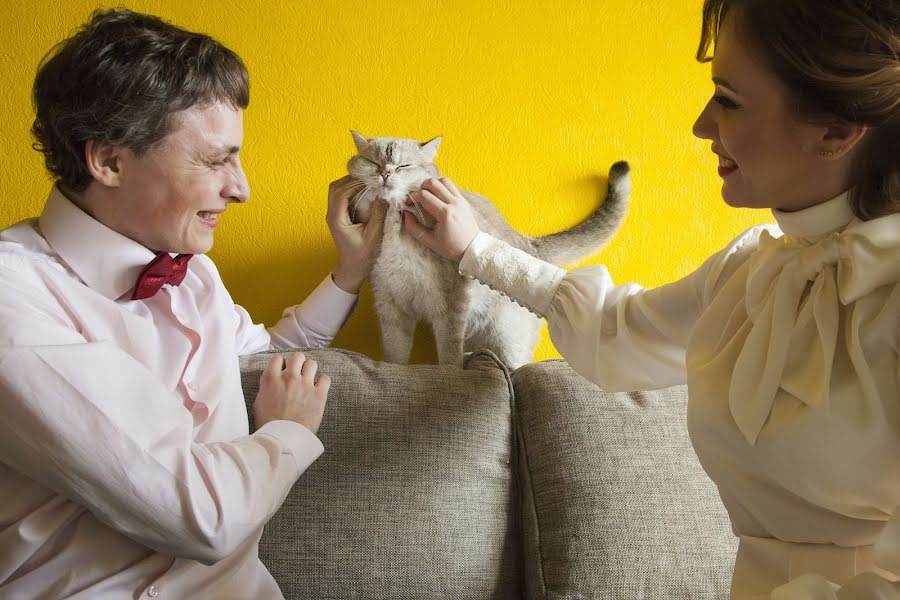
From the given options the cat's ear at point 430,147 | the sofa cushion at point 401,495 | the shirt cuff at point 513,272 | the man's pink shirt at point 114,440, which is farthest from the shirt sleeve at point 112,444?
the cat's ear at point 430,147

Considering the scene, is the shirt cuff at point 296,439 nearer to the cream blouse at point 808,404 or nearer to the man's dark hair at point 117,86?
the man's dark hair at point 117,86

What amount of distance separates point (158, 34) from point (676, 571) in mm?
1172

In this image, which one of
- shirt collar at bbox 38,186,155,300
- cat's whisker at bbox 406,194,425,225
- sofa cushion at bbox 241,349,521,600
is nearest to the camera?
shirt collar at bbox 38,186,155,300

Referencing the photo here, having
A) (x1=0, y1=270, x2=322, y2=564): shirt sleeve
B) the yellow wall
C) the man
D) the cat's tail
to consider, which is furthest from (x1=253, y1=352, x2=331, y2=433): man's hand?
the cat's tail

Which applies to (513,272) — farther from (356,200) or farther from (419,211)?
(356,200)

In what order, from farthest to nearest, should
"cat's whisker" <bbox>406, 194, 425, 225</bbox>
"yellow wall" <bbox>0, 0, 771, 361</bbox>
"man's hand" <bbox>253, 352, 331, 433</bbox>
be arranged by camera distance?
"yellow wall" <bbox>0, 0, 771, 361</bbox> < "cat's whisker" <bbox>406, 194, 425, 225</bbox> < "man's hand" <bbox>253, 352, 331, 433</bbox>

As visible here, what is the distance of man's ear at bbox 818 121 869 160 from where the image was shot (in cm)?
85

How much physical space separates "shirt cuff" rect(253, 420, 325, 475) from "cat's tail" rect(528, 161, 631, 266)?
788 mm

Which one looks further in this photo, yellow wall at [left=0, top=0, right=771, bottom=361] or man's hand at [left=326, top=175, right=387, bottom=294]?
yellow wall at [left=0, top=0, right=771, bottom=361]

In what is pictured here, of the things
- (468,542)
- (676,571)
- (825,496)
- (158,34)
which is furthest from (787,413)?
(158,34)

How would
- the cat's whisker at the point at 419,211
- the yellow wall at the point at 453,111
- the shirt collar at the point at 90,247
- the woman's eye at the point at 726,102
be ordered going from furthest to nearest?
the yellow wall at the point at 453,111
the cat's whisker at the point at 419,211
the shirt collar at the point at 90,247
the woman's eye at the point at 726,102

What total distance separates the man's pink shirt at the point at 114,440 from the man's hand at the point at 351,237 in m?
0.46

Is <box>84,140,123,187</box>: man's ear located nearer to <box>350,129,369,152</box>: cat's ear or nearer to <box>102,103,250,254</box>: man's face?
<box>102,103,250,254</box>: man's face

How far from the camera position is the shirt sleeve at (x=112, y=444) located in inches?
34.1
